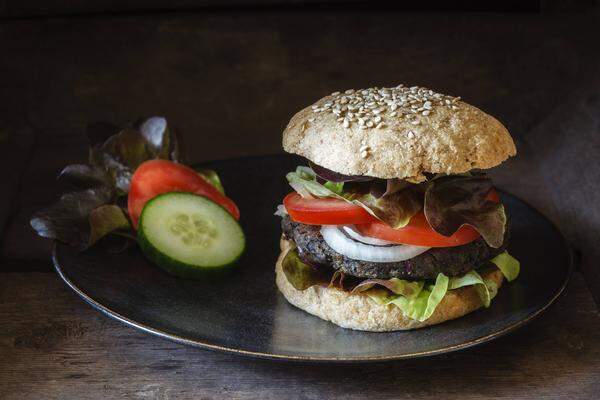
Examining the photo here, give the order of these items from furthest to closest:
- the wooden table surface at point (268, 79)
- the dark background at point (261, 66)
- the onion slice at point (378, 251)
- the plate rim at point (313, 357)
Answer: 1. the dark background at point (261, 66)
2. the wooden table surface at point (268, 79)
3. the onion slice at point (378, 251)
4. the plate rim at point (313, 357)

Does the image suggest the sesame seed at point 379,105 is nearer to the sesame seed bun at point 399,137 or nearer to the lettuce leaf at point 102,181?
the sesame seed bun at point 399,137

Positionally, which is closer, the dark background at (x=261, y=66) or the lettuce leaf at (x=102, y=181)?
the lettuce leaf at (x=102, y=181)

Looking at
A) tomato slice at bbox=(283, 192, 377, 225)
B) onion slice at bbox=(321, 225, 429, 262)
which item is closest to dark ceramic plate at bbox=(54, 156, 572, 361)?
onion slice at bbox=(321, 225, 429, 262)

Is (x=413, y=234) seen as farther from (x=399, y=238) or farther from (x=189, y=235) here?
(x=189, y=235)

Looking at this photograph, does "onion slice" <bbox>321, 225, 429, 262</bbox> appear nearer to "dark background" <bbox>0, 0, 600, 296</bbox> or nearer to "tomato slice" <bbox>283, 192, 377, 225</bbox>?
"tomato slice" <bbox>283, 192, 377, 225</bbox>

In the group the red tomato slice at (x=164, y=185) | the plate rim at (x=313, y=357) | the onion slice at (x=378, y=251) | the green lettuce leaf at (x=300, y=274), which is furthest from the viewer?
the red tomato slice at (x=164, y=185)

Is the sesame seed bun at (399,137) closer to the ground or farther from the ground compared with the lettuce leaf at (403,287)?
farther from the ground

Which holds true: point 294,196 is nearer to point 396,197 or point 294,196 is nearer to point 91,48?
point 396,197

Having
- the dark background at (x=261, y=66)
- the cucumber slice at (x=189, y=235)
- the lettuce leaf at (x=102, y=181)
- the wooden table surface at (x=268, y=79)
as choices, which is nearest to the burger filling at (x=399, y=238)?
the cucumber slice at (x=189, y=235)
